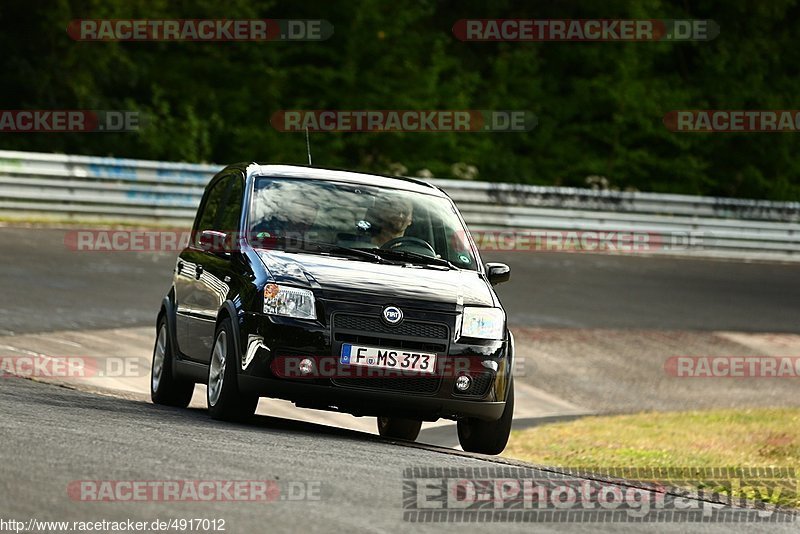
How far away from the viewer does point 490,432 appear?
10.1m

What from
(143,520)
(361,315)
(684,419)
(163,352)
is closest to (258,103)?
(684,419)

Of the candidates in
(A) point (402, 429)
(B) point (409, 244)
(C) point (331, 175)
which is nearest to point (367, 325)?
(B) point (409, 244)

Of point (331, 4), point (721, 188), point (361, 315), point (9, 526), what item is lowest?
point (9, 526)

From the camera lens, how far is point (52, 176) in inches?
1011

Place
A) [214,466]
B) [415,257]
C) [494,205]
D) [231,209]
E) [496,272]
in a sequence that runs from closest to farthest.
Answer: [214,466] → [415,257] → [496,272] → [231,209] → [494,205]

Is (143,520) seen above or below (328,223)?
below

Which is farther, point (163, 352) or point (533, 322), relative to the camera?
point (533, 322)

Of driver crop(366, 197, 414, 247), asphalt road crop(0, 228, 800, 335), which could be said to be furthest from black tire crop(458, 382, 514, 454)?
asphalt road crop(0, 228, 800, 335)

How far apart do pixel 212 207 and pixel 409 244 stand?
1899 millimetres

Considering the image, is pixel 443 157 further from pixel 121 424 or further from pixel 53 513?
pixel 53 513

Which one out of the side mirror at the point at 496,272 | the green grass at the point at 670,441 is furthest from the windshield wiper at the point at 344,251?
the green grass at the point at 670,441

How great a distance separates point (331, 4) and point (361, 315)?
96.1ft

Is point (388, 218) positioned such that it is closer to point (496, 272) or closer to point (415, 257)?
point (415, 257)

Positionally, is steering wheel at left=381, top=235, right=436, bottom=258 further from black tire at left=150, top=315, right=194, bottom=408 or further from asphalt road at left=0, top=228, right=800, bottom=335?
asphalt road at left=0, top=228, right=800, bottom=335
